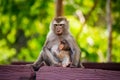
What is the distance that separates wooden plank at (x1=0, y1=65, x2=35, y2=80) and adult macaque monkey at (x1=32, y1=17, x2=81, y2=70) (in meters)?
0.71

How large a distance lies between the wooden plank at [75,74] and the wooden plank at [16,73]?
363 millimetres

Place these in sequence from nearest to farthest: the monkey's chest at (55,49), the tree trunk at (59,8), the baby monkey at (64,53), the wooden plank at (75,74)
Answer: the wooden plank at (75,74)
the baby monkey at (64,53)
the monkey's chest at (55,49)
the tree trunk at (59,8)

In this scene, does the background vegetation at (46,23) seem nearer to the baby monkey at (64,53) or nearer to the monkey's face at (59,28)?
the monkey's face at (59,28)

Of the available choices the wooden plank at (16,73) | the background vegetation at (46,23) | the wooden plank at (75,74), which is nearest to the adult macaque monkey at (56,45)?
the wooden plank at (16,73)

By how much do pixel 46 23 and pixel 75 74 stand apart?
761 centimetres

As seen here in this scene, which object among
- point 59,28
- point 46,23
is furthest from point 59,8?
point 46,23

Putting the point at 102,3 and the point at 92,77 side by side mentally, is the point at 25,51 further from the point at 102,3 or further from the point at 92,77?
the point at 92,77

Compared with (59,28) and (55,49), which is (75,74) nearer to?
(55,49)

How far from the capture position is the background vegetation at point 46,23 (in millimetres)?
10906

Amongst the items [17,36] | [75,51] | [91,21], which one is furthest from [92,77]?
[17,36]

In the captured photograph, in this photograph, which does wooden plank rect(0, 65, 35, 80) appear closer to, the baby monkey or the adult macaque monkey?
the adult macaque monkey

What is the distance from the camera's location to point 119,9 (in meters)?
11.9

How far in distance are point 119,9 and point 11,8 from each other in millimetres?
3080

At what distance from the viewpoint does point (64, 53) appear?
642cm
